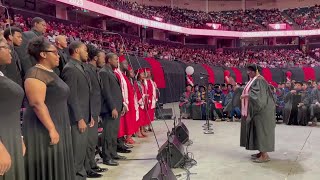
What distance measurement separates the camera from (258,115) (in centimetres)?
502

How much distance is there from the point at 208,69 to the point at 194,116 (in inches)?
402

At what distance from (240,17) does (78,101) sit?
30.9 meters

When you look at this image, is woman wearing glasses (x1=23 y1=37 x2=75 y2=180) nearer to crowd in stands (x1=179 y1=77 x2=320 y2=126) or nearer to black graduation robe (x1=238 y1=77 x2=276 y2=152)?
black graduation robe (x1=238 y1=77 x2=276 y2=152)

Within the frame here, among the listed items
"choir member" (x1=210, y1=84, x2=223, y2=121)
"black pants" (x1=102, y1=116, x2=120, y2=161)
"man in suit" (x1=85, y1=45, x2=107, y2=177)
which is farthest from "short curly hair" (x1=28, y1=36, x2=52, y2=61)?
"choir member" (x1=210, y1=84, x2=223, y2=121)

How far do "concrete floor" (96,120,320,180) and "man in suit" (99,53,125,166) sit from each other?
268 millimetres

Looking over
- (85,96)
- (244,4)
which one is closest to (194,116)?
(85,96)

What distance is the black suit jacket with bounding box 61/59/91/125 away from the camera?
343 cm

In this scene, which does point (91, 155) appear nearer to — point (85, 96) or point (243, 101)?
point (85, 96)

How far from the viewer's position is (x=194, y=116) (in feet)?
36.2

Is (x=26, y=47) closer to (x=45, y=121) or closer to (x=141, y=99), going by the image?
(x=45, y=121)

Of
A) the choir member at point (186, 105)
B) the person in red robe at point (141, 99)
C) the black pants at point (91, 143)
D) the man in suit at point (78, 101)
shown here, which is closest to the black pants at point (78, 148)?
the man in suit at point (78, 101)

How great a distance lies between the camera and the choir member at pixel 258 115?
4965 mm

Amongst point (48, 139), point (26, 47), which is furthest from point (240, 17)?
point (48, 139)

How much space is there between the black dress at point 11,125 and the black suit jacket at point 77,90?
3.99 ft
